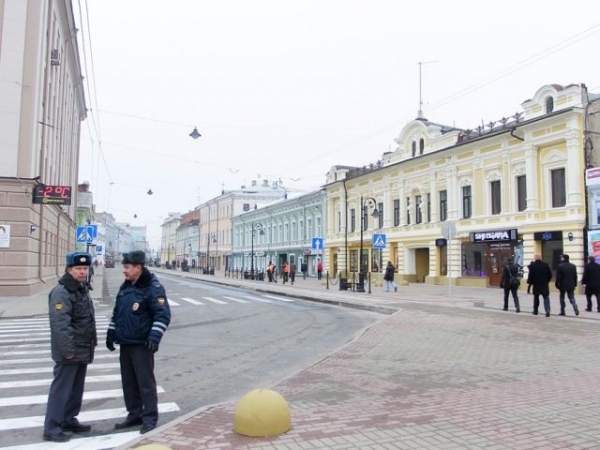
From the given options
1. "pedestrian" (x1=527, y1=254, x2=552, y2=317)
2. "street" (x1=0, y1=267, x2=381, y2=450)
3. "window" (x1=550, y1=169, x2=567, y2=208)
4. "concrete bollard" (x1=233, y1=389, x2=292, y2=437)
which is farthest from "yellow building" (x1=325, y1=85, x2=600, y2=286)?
"concrete bollard" (x1=233, y1=389, x2=292, y2=437)

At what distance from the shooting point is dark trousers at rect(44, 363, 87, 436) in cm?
489

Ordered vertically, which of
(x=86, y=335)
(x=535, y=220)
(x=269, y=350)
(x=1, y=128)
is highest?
(x=1, y=128)

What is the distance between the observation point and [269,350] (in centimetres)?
996

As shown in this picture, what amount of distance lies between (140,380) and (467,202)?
3134 centimetres

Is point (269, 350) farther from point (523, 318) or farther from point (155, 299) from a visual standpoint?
point (523, 318)

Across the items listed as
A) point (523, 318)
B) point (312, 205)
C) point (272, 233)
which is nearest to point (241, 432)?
point (523, 318)

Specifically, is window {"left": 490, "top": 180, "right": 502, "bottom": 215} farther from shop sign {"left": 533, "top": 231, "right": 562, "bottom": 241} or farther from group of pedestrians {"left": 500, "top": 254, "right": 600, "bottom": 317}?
group of pedestrians {"left": 500, "top": 254, "right": 600, "bottom": 317}

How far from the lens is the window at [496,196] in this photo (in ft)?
102

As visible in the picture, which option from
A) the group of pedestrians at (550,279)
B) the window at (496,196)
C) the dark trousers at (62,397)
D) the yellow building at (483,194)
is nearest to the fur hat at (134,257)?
the dark trousers at (62,397)

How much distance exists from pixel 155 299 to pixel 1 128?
18.7 meters

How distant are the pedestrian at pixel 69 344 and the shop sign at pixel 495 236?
2780cm

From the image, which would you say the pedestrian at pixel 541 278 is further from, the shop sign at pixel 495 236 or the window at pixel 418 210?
the window at pixel 418 210

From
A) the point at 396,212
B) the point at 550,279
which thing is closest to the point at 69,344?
the point at 550,279

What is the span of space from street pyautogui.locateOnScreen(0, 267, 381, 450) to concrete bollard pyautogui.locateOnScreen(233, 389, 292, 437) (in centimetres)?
114
